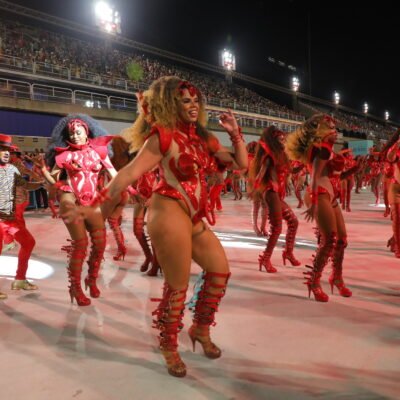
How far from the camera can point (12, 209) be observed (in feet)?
14.6

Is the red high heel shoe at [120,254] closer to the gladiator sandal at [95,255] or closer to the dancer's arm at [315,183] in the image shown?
the gladiator sandal at [95,255]

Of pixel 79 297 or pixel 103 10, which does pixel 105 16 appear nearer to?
pixel 103 10

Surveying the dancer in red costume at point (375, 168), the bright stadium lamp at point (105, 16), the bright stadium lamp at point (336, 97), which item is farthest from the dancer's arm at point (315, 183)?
the bright stadium lamp at point (336, 97)

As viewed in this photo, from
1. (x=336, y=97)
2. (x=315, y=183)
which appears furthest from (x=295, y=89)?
(x=315, y=183)

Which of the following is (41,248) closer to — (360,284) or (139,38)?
(360,284)

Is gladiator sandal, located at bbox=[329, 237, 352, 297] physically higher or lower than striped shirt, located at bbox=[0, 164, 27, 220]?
lower

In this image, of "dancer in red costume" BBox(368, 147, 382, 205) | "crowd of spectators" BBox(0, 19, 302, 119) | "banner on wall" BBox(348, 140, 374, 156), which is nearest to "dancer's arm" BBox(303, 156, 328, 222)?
"dancer in red costume" BBox(368, 147, 382, 205)

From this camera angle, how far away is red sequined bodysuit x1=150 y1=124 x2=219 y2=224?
251 cm

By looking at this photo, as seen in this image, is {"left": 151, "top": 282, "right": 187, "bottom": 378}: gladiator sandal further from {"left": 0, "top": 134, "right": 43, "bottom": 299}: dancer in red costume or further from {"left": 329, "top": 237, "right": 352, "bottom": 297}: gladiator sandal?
{"left": 0, "top": 134, "right": 43, "bottom": 299}: dancer in red costume

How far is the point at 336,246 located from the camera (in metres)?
4.11

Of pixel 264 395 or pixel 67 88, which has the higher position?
pixel 67 88

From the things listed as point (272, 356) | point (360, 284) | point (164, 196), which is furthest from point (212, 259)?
point (360, 284)

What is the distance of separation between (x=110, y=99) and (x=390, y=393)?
20.9 meters

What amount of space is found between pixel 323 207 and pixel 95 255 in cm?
231
